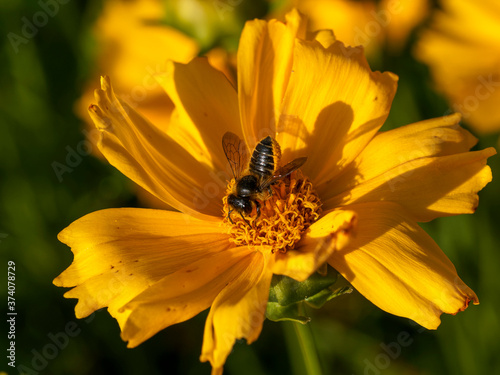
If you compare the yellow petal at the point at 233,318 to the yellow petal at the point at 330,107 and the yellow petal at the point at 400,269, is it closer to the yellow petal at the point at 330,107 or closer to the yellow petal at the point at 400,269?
the yellow petal at the point at 400,269

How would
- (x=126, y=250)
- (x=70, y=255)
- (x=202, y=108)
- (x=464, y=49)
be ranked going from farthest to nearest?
(x=70, y=255) < (x=464, y=49) < (x=202, y=108) < (x=126, y=250)

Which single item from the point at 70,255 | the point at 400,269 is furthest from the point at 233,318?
the point at 70,255

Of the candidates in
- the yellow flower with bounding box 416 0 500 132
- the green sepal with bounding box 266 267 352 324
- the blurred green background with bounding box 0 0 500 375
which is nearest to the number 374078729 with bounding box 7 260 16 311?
the blurred green background with bounding box 0 0 500 375

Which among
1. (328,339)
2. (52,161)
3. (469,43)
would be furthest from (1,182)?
(469,43)

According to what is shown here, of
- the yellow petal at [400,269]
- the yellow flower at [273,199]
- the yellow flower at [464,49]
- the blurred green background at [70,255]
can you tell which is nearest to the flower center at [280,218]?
the yellow flower at [273,199]

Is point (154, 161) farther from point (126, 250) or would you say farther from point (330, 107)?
point (330, 107)

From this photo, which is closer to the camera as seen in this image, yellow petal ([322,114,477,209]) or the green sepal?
the green sepal

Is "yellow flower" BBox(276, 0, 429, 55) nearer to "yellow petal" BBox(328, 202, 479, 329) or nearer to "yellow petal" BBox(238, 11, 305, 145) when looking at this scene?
"yellow petal" BBox(238, 11, 305, 145)

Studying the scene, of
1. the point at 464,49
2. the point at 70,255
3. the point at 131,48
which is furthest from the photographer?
the point at 131,48

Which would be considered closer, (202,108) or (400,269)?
(400,269)
